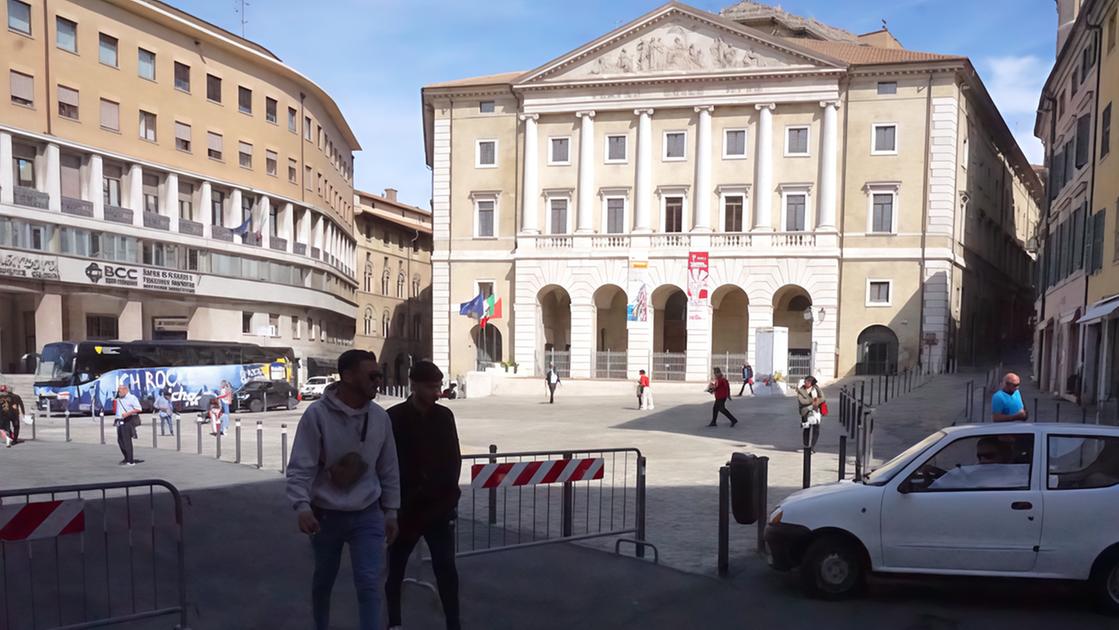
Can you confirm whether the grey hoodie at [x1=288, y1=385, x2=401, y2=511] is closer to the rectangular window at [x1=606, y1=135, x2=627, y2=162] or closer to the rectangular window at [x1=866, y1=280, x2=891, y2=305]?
the rectangular window at [x1=866, y1=280, x2=891, y2=305]

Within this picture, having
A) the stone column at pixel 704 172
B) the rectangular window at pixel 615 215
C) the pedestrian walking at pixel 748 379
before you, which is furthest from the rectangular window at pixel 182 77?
the pedestrian walking at pixel 748 379

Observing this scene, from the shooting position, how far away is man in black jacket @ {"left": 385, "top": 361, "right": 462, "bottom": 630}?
5.43m

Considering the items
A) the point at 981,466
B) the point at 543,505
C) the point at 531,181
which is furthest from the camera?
the point at 531,181

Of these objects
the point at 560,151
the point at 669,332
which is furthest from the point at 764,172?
the point at 560,151

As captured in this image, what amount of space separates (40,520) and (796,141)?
4320 cm

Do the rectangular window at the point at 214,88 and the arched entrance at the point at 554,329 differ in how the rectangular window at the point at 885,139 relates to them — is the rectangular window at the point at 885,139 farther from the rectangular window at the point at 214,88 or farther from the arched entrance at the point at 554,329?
the rectangular window at the point at 214,88

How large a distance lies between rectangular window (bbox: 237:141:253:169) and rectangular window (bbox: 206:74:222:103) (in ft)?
8.98

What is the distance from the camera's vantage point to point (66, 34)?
3903 centimetres

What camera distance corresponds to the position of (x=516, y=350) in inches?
1886

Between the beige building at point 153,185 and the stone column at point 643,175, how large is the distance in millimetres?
21846

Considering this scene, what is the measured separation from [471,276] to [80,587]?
42.1 metres

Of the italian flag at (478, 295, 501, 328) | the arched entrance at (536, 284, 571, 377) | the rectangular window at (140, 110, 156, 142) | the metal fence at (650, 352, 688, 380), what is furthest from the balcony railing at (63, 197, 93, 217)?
the metal fence at (650, 352, 688, 380)

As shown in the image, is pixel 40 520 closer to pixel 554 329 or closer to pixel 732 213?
pixel 732 213

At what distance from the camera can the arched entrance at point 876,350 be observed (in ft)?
140
